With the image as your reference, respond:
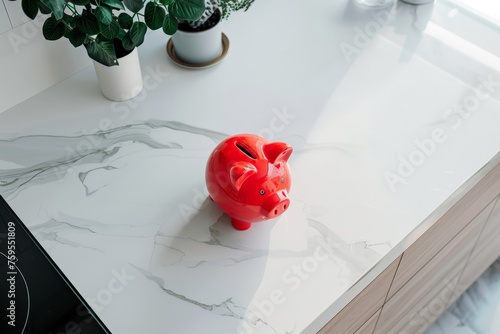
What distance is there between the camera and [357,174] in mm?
1112

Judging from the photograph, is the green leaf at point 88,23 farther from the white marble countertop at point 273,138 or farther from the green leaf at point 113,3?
the white marble countertop at point 273,138

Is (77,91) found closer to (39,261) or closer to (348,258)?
(39,261)

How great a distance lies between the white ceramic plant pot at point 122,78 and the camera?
1.18 m

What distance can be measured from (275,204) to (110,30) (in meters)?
0.41

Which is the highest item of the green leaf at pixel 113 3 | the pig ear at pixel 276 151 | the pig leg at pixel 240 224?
the green leaf at pixel 113 3

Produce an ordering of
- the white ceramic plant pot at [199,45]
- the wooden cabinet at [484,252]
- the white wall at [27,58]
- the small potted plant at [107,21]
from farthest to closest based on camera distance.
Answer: the wooden cabinet at [484,252], the white ceramic plant pot at [199,45], the white wall at [27,58], the small potted plant at [107,21]

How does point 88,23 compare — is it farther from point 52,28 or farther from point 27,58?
point 27,58

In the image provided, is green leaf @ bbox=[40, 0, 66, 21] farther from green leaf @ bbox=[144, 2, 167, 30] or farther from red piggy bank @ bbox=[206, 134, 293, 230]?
red piggy bank @ bbox=[206, 134, 293, 230]

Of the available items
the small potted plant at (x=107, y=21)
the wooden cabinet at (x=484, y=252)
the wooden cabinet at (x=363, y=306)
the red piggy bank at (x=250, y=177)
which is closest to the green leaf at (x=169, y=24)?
the small potted plant at (x=107, y=21)

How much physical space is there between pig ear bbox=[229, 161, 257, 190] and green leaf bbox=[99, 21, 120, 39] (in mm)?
327

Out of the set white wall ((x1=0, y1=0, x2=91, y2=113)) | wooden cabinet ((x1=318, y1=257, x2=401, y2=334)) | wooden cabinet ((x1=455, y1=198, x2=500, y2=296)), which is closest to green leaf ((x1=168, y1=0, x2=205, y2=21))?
white wall ((x1=0, y1=0, x2=91, y2=113))

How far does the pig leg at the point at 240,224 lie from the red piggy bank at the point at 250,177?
28 millimetres

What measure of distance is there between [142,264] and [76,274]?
0.35 ft

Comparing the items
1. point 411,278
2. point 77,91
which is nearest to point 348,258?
point 411,278
